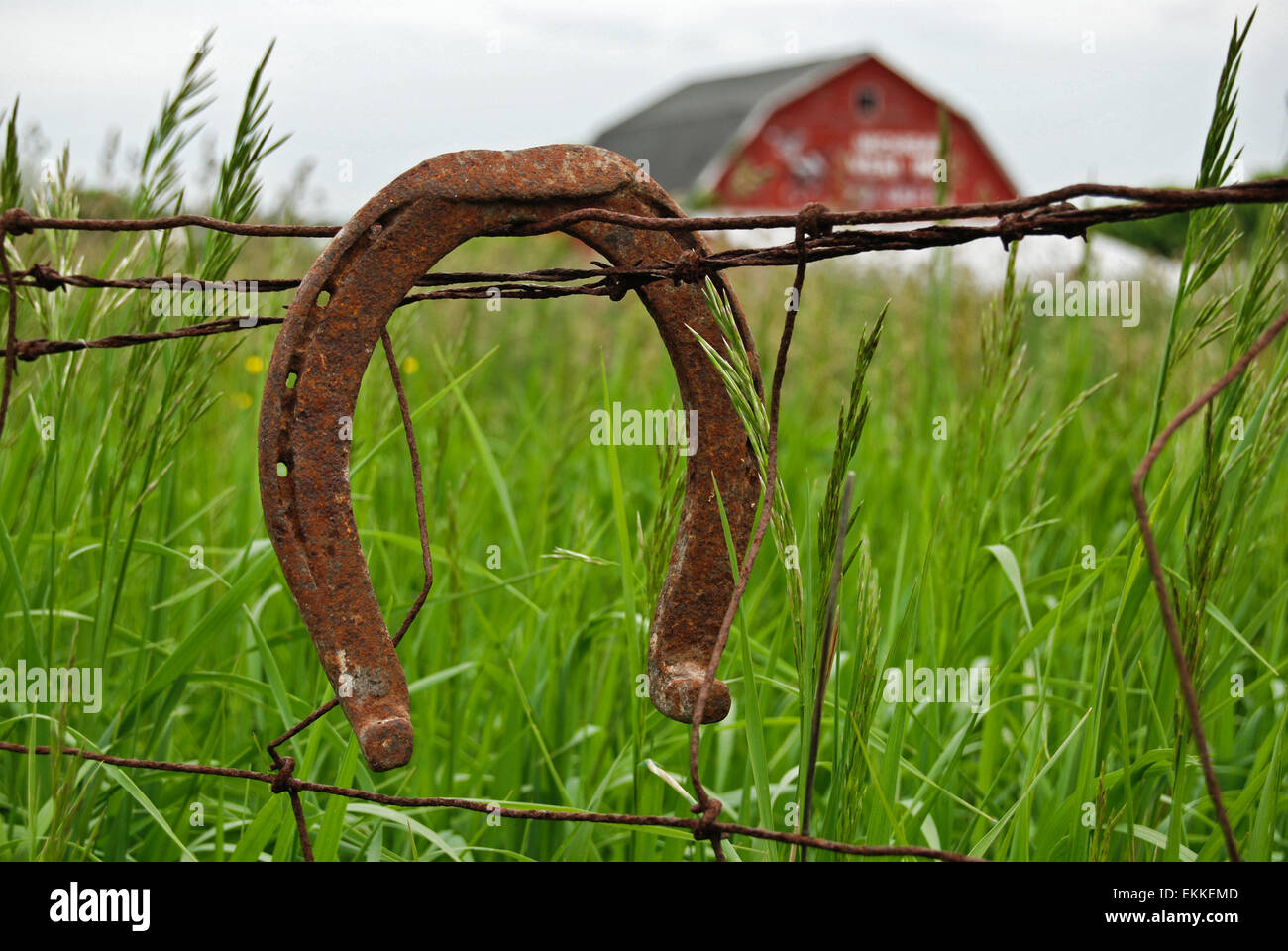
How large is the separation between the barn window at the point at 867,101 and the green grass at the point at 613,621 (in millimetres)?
28615

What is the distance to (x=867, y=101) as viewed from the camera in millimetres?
29547

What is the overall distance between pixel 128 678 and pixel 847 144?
→ 29572 millimetres

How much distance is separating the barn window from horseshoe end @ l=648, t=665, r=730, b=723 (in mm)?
30686

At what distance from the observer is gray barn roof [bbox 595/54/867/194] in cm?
2858

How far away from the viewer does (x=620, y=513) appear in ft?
5.16

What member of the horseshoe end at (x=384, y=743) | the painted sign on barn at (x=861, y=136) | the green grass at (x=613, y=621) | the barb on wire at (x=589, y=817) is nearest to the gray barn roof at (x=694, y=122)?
the painted sign on barn at (x=861, y=136)

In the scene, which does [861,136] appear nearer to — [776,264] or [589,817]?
[776,264]

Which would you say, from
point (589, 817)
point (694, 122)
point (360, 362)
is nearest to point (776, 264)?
point (360, 362)

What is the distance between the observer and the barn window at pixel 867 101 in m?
29.5

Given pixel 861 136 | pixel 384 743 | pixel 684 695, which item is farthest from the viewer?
pixel 861 136

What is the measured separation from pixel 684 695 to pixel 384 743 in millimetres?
292

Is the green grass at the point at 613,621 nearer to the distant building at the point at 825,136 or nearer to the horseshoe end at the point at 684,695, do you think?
the horseshoe end at the point at 684,695
